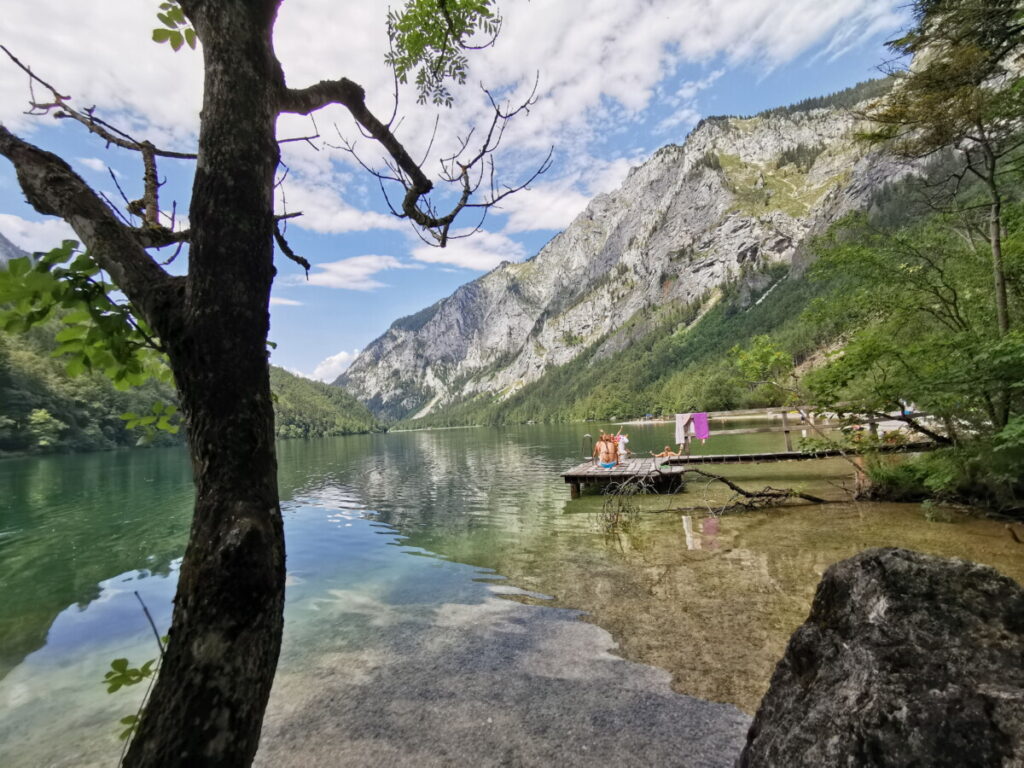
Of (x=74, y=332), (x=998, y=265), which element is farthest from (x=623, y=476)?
(x=74, y=332)

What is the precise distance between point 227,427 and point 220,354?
271mm

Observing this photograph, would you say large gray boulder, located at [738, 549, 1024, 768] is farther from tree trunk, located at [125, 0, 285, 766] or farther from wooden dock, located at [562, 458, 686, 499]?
wooden dock, located at [562, 458, 686, 499]

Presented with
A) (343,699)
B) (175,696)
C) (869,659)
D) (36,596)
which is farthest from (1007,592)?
(36,596)

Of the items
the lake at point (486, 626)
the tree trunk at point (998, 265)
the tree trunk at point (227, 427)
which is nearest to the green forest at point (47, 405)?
the lake at point (486, 626)

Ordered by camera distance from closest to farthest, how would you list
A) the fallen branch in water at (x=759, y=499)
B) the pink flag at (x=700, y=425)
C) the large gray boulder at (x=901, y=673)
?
the large gray boulder at (x=901, y=673) → the fallen branch in water at (x=759, y=499) → the pink flag at (x=700, y=425)

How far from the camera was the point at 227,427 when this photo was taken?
5.78ft

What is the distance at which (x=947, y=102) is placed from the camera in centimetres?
1027

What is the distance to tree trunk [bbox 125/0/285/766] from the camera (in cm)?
151

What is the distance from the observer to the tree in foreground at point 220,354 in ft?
5.00

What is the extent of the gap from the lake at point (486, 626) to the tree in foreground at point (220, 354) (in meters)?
4.14

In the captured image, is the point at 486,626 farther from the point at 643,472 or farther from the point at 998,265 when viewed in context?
the point at 643,472

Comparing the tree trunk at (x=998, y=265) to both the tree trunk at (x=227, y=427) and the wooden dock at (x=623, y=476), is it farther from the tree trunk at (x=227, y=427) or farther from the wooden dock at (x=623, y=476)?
the tree trunk at (x=227, y=427)

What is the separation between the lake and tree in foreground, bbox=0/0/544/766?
4139 mm

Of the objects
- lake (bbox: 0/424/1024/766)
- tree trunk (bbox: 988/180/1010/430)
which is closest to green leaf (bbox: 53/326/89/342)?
lake (bbox: 0/424/1024/766)
